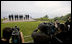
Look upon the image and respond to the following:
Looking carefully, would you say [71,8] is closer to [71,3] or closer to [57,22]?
[71,3]

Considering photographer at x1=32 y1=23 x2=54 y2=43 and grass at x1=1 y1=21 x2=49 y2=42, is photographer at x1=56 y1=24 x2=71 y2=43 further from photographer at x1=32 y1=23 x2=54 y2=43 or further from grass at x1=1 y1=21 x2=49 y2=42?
grass at x1=1 y1=21 x2=49 y2=42

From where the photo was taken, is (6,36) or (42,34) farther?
(42,34)

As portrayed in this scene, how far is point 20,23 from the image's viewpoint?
10.2 feet

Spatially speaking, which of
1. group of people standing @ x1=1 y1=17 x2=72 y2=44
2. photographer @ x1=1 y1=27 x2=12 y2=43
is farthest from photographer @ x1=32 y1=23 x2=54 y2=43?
photographer @ x1=1 y1=27 x2=12 y2=43

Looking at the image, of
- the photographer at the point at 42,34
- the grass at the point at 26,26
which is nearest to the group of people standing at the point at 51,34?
the photographer at the point at 42,34

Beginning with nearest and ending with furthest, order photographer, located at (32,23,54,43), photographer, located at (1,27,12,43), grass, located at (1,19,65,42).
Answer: photographer, located at (1,27,12,43)
photographer, located at (32,23,54,43)
grass, located at (1,19,65,42)

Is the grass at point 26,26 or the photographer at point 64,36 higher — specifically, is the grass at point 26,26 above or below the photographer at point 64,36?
above

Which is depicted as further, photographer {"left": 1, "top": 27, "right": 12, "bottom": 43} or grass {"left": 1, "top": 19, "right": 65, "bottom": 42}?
grass {"left": 1, "top": 19, "right": 65, "bottom": 42}

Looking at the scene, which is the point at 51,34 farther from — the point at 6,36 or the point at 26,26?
the point at 6,36

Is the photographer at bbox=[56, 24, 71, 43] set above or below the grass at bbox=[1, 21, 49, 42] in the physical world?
→ below

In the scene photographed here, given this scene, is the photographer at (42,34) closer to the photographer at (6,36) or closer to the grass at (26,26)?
the grass at (26,26)

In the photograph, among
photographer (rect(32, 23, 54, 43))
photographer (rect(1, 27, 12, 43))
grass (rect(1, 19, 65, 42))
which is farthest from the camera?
grass (rect(1, 19, 65, 42))

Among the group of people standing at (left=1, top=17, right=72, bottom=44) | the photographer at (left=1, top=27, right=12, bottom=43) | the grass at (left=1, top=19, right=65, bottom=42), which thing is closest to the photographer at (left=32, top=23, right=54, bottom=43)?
the group of people standing at (left=1, top=17, right=72, bottom=44)

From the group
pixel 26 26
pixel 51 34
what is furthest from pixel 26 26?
pixel 51 34
